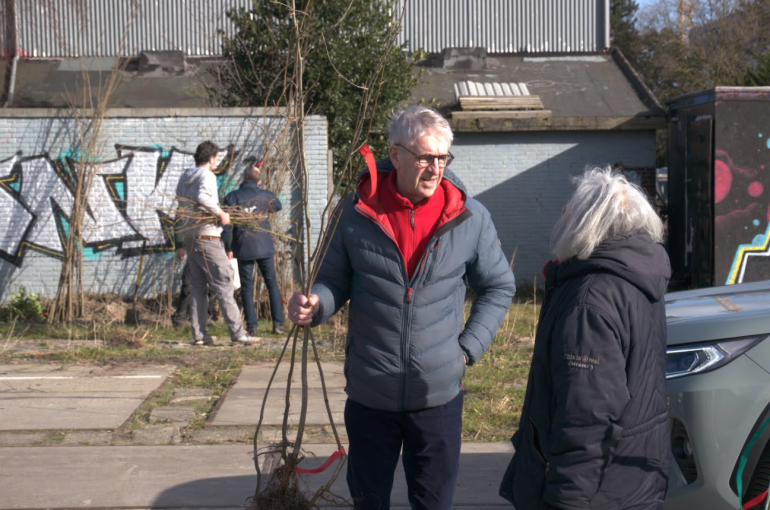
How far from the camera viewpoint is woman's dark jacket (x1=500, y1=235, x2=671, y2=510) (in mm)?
2398

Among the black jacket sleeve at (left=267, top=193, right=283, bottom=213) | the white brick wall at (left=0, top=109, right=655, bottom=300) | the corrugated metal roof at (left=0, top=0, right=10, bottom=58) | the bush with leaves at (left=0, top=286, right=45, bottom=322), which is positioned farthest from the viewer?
the corrugated metal roof at (left=0, top=0, right=10, bottom=58)

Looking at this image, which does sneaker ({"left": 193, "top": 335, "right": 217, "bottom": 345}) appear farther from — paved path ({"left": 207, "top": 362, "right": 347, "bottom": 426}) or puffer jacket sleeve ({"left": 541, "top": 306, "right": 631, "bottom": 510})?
puffer jacket sleeve ({"left": 541, "top": 306, "right": 631, "bottom": 510})

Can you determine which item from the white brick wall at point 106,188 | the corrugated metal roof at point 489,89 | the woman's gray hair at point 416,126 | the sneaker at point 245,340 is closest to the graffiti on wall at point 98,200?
the white brick wall at point 106,188

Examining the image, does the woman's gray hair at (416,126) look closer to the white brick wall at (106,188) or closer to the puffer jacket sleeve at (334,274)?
the puffer jacket sleeve at (334,274)

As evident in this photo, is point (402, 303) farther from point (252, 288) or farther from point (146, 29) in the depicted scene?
point (146, 29)

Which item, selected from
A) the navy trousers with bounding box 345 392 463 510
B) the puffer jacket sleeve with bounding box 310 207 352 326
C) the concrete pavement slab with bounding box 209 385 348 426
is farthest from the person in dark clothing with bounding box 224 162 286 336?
the navy trousers with bounding box 345 392 463 510

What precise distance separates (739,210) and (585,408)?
32.6 ft

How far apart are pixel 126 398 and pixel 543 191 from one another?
9415 millimetres

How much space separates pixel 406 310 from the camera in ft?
9.57

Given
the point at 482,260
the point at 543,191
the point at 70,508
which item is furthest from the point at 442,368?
the point at 543,191

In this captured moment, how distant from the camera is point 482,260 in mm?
3121

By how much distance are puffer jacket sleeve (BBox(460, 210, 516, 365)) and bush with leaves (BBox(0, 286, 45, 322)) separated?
8257 mm

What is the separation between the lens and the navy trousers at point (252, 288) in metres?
8.63

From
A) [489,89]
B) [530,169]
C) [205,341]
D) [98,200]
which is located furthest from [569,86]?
[205,341]
